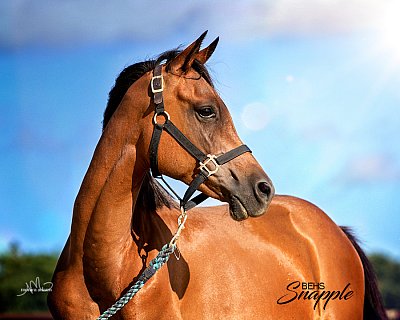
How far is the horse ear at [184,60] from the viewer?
414 cm

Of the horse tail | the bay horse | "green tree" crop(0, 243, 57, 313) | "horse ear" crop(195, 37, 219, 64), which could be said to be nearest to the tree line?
"green tree" crop(0, 243, 57, 313)

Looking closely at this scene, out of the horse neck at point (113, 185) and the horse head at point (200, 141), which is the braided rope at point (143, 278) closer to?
the horse neck at point (113, 185)

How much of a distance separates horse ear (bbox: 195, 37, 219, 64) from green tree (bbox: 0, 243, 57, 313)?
40.2 ft

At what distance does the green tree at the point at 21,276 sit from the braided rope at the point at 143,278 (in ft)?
39.4

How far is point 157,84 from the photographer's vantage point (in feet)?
13.5

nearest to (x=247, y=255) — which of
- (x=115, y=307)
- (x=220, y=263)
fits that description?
(x=220, y=263)

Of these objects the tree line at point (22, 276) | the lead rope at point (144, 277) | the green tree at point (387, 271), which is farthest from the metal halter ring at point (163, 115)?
the green tree at point (387, 271)

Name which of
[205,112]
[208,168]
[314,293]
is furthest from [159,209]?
[314,293]

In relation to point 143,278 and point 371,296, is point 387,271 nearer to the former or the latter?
point 371,296

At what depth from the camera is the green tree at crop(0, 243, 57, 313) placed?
16.0 meters

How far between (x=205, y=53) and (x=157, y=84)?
454mm

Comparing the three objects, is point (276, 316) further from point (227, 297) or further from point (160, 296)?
point (160, 296)

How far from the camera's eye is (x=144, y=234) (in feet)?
14.1

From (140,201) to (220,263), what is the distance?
75 cm
